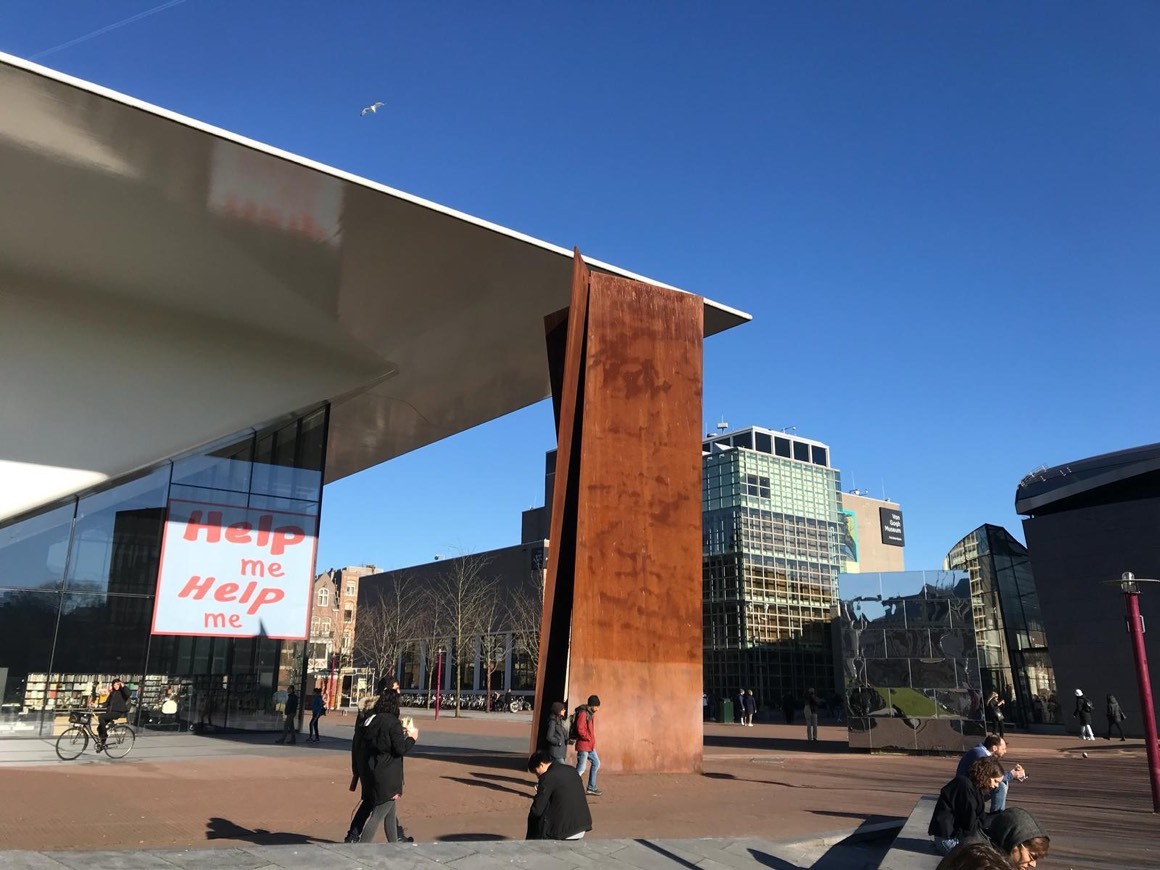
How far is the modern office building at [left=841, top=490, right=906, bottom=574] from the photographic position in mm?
105625

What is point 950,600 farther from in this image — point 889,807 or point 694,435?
point 889,807

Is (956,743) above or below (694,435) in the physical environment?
below

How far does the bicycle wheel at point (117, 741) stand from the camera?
15.5 meters

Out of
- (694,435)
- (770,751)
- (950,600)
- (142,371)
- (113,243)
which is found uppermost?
(113,243)

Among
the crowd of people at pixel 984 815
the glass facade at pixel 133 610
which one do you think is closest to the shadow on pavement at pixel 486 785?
the crowd of people at pixel 984 815

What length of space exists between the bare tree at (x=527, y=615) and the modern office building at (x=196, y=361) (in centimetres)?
3451

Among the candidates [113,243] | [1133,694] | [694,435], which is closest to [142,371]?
[113,243]

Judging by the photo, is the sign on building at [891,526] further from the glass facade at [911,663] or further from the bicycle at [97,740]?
the bicycle at [97,740]

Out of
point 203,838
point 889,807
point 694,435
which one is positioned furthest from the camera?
point 694,435

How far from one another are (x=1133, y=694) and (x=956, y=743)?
14254 millimetres

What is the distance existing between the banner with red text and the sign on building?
10007 centimetres

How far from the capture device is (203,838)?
8125 millimetres

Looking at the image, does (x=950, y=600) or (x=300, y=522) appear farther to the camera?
(x=950, y=600)

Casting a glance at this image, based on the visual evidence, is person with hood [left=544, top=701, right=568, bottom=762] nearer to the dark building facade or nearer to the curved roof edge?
the dark building facade
